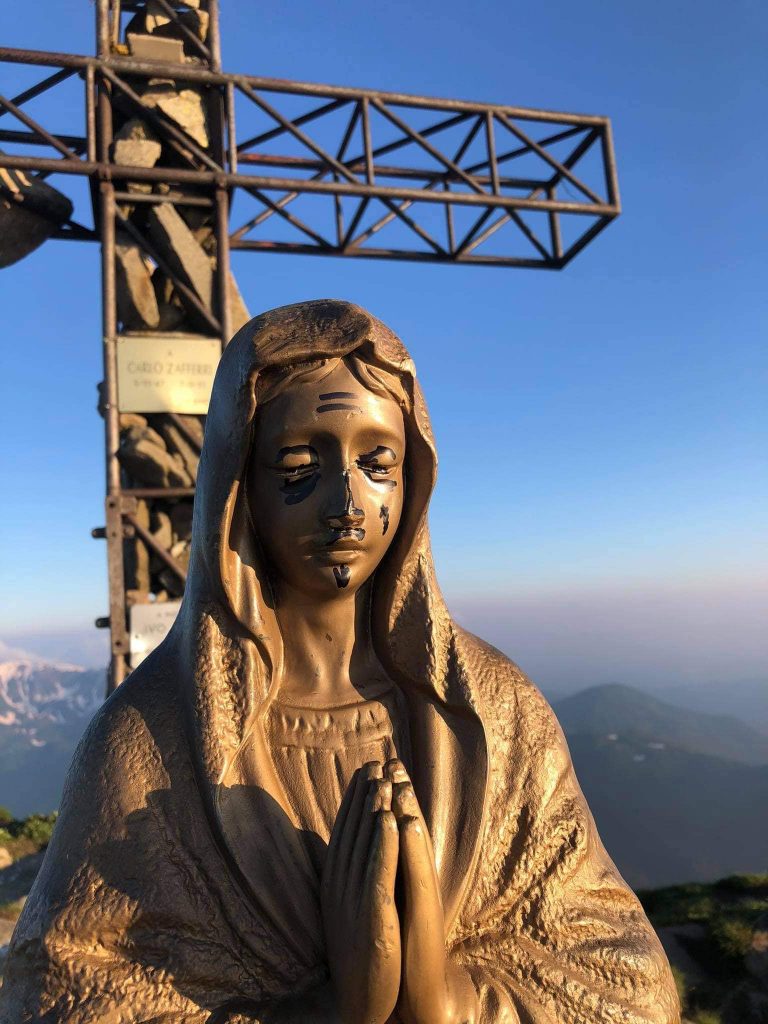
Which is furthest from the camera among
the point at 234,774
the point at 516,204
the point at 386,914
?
the point at 516,204

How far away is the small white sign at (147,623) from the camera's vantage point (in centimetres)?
564

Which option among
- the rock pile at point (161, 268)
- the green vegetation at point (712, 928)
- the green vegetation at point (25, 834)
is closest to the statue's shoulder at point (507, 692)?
the green vegetation at point (712, 928)

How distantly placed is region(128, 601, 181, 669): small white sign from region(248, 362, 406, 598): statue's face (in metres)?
4.24

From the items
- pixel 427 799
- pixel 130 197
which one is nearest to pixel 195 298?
pixel 130 197

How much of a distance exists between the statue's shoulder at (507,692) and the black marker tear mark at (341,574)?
38 cm

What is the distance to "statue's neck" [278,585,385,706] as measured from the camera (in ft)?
5.89

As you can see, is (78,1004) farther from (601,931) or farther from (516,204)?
(516,204)

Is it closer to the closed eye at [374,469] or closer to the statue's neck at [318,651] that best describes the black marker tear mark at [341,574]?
the statue's neck at [318,651]

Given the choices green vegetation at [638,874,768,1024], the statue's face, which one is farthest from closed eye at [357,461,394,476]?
green vegetation at [638,874,768,1024]

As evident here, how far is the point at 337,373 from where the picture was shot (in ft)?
5.48

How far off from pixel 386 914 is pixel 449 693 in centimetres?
59

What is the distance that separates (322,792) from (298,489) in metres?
0.68

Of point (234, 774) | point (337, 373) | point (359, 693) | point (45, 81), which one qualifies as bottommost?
point (234, 774)

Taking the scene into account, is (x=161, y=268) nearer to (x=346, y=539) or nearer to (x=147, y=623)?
(x=147, y=623)
